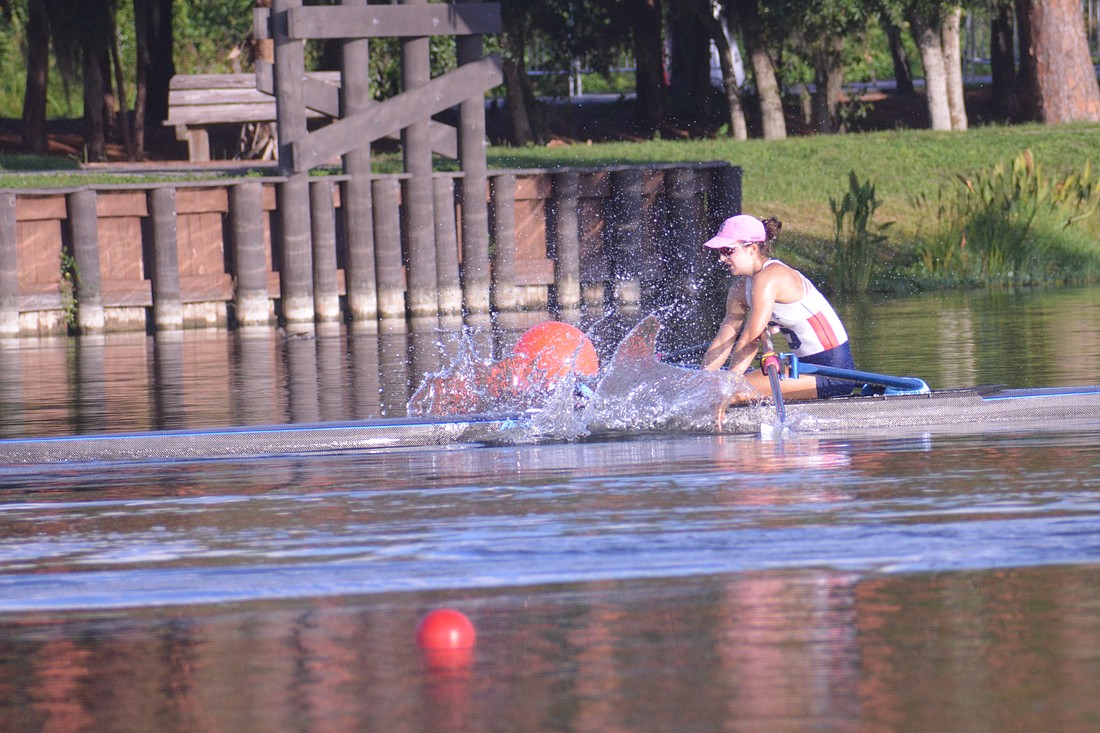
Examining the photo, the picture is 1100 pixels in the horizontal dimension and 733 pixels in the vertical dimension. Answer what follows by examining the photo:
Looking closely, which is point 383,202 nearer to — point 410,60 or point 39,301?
point 410,60

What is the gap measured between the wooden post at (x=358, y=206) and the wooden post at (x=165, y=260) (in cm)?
181

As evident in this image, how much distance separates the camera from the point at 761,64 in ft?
103

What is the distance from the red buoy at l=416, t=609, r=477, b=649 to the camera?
541 cm

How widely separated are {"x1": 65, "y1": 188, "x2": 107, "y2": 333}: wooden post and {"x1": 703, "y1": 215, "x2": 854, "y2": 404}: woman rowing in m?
9.99

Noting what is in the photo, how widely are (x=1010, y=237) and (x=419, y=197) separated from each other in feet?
24.9

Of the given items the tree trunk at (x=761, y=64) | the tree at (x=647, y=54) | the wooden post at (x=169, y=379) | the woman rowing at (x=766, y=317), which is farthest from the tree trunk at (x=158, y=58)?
the woman rowing at (x=766, y=317)

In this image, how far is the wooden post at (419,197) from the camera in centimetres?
1920

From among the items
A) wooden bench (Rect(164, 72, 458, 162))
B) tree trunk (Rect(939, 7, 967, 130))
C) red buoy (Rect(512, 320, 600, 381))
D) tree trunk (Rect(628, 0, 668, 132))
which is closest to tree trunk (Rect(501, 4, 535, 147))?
tree trunk (Rect(628, 0, 668, 132))

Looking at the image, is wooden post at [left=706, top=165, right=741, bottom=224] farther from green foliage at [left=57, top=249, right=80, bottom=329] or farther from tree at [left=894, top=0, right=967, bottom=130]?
tree at [left=894, top=0, right=967, bottom=130]

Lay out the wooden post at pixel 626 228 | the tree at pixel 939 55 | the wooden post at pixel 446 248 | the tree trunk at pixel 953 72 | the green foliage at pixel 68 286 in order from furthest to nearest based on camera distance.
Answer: the tree trunk at pixel 953 72, the tree at pixel 939 55, the wooden post at pixel 626 228, the wooden post at pixel 446 248, the green foliage at pixel 68 286

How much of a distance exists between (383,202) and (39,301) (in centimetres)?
371

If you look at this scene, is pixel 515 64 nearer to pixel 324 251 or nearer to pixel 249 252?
pixel 324 251

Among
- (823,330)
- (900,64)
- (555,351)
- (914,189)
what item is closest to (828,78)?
(900,64)

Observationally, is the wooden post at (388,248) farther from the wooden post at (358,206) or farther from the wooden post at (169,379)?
the wooden post at (169,379)
